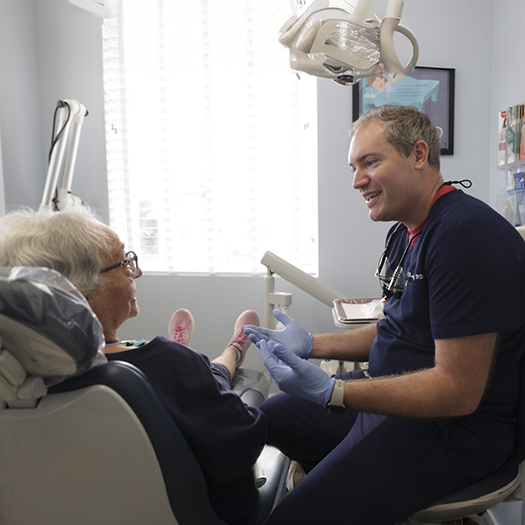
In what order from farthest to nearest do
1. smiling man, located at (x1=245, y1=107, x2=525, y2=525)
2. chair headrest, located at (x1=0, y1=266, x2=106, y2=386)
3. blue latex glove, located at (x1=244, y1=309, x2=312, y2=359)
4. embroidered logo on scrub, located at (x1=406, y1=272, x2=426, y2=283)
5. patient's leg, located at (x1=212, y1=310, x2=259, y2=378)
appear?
patient's leg, located at (x1=212, y1=310, x2=259, y2=378), blue latex glove, located at (x1=244, y1=309, x2=312, y2=359), embroidered logo on scrub, located at (x1=406, y1=272, x2=426, y2=283), smiling man, located at (x1=245, y1=107, x2=525, y2=525), chair headrest, located at (x1=0, y1=266, x2=106, y2=386)

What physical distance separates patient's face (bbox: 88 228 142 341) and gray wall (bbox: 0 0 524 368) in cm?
161

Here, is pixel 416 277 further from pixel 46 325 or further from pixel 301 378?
pixel 46 325

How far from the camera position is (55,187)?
246cm

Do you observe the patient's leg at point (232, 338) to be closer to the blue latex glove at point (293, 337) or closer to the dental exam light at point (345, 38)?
the blue latex glove at point (293, 337)

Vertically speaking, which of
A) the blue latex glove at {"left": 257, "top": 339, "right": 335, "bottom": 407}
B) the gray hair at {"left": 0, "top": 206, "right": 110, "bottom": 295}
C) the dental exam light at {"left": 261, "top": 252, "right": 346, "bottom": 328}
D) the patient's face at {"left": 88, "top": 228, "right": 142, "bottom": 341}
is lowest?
the blue latex glove at {"left": 257, "top": 339, "right": 335, "bottom": 407}

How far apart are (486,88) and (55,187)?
2413mm

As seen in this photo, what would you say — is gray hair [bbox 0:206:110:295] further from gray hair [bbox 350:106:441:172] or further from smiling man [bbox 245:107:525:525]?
gray hair [bbox 350:106:441:172]

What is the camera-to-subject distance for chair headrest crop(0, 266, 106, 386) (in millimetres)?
563

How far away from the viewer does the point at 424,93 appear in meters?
2.34

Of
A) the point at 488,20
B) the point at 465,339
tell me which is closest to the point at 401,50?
the point at 488,20

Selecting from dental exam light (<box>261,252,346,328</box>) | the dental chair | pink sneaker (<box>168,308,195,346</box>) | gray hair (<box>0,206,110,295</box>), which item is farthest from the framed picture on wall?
the dental chair

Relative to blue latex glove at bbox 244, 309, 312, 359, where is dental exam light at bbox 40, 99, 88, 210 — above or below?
above

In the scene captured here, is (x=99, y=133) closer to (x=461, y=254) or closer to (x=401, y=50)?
(x=401, y=50)

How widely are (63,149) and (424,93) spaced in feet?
6.53
